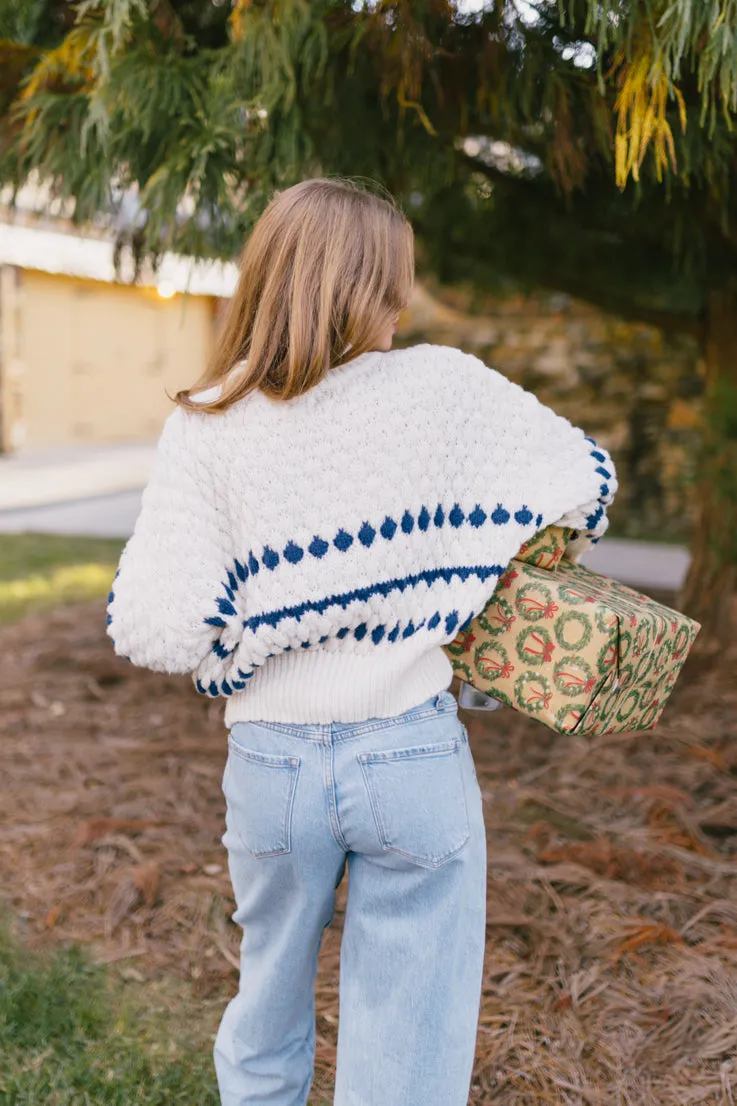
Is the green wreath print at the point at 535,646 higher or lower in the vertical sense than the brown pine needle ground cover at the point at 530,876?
higher

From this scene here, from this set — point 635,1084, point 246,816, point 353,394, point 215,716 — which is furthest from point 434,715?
point 215,716

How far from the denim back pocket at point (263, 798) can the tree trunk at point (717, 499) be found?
341cm

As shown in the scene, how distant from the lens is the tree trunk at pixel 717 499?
4.50m

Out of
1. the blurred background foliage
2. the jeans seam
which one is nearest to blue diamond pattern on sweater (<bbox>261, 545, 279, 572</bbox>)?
the jeans seam

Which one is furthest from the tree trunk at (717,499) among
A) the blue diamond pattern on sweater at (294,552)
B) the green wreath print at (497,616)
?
the blue diamond pattern on sweater at (294,552)

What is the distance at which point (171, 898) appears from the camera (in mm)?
2828

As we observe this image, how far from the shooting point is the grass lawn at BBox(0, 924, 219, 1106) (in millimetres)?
2088

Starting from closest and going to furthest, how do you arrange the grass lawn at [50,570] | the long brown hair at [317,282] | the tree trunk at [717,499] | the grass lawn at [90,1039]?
the long brown hair at [317,282], the grass lawn at [90,1039], the tree trunk at [717,499], the grass lawn at [50,570]

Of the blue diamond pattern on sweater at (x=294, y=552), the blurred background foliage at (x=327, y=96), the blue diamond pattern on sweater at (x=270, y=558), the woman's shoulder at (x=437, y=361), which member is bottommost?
the blue diamond pattern on sweater at (x=270, y=558)

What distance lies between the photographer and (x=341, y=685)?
1517 millimetres

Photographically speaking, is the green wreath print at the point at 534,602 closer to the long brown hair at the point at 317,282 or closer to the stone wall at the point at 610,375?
the long brown hair at the point at 317,282

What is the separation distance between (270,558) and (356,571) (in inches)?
4.9

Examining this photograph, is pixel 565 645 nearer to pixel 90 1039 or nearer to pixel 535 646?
pixel 535 646

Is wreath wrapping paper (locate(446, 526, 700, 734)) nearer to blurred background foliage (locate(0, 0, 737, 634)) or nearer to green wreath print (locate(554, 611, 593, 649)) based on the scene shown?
green wreath print (locate(554, 611, 593, 649))
